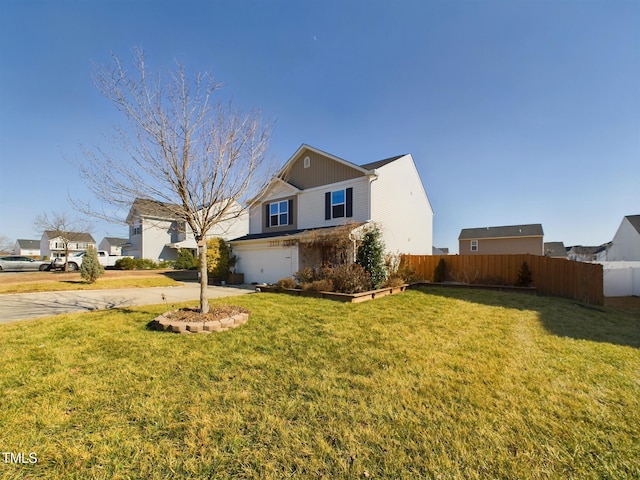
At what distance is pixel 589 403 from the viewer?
3.00 metres

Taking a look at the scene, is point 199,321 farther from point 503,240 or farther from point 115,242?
point 115,242

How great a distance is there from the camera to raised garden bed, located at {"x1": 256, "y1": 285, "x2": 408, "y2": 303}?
28.4 ft

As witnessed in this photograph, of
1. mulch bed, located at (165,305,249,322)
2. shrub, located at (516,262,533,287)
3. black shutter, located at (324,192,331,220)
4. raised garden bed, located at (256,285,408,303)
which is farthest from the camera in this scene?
black shutter, located at (324,192,331,220)

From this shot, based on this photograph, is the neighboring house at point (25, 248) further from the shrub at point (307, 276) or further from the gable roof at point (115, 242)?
the shrub at point (307, 276)

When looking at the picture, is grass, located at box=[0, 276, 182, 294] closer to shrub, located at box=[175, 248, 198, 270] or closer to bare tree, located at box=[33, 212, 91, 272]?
shrub, located at box=[175, 248, 198, 270]

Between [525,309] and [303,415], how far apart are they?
8.25 m

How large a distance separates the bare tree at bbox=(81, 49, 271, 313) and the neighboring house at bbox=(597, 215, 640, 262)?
32.5m

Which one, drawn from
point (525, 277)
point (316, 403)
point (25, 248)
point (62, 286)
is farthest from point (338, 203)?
point (25, 248)

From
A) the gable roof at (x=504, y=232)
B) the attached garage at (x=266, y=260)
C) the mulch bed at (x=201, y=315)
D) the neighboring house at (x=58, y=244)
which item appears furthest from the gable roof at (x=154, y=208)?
the gable roof at (x=504, y=232)

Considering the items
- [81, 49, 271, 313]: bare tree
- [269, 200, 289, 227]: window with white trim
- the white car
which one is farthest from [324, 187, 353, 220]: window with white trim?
the white car

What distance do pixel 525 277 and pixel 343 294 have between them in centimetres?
900

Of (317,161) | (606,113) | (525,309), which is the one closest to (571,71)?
(606,113)

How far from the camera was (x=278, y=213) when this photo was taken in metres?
17.0

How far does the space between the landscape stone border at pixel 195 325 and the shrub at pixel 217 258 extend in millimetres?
10789
